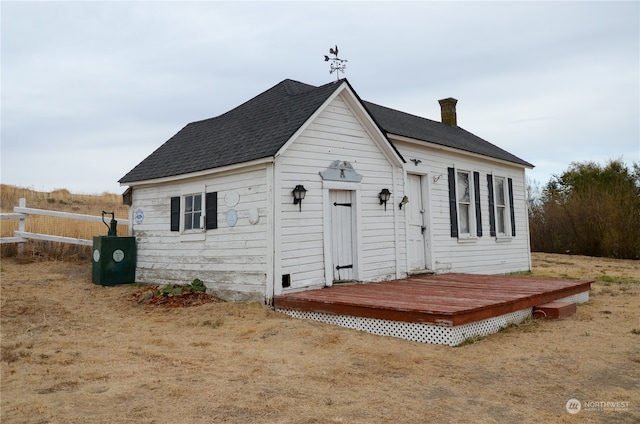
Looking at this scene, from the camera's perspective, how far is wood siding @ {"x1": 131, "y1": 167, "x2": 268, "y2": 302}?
8641mm

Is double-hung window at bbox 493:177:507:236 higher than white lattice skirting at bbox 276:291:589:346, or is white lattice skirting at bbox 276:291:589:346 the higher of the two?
double-hung window at bbox 493:177:507:236

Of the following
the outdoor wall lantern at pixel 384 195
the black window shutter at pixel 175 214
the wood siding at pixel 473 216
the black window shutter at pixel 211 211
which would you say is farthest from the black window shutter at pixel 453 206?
the black window shutter at pixel 175 214

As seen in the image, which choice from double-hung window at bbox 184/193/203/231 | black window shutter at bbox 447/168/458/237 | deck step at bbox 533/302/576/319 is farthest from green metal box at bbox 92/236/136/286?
deck step at bbox 533/302/576/319

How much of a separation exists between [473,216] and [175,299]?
28.5ft

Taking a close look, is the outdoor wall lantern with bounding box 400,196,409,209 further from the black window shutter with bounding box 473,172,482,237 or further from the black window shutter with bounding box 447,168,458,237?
the black window shutter with bounding box 473,172,482,237

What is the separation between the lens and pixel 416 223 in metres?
12.0

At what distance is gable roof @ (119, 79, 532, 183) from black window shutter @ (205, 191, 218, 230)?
592mm

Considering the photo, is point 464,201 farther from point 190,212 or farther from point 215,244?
point 190,212

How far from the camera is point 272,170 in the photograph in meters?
8.43

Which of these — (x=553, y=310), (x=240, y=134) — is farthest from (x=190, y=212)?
(x=553, y=310)

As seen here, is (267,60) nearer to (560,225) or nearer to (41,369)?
(41,369)

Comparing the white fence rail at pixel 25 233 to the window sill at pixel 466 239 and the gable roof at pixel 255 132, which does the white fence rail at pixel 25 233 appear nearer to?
the gable roof at pixel 255 132

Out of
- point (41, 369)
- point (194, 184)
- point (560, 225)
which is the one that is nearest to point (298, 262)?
point (194, 184)

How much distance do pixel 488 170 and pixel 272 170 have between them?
8634 millimetres
